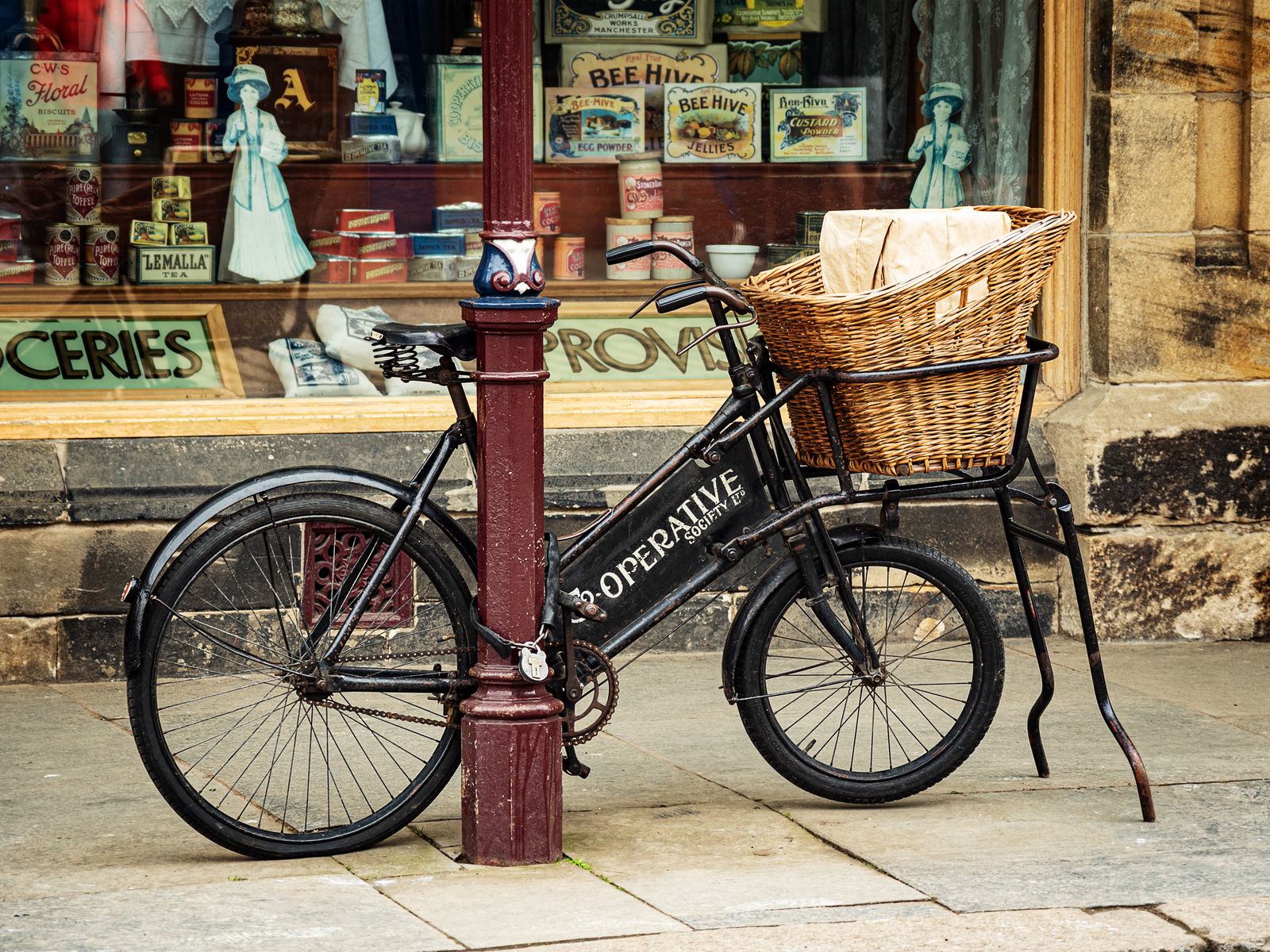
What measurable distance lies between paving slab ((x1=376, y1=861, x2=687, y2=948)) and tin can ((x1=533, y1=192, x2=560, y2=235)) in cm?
340

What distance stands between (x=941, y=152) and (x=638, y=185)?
1.23 meters

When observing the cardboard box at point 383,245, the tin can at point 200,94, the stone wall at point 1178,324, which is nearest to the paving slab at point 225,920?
the cardboard box at point 383,245

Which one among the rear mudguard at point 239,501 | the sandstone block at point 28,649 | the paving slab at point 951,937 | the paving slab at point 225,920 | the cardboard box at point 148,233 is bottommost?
the paving slab at point 951,937

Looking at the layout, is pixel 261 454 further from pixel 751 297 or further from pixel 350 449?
pixel 751 297

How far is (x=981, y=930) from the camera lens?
402 cm

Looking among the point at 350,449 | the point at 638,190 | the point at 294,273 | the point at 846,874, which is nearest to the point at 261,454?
the point at 350,449

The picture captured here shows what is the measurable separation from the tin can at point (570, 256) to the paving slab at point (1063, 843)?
292 cm

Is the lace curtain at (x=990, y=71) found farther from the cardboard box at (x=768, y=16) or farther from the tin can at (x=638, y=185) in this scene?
the tin can at (x=638, y=185)

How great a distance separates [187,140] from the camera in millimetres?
6949

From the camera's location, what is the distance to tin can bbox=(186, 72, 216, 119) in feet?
22.7

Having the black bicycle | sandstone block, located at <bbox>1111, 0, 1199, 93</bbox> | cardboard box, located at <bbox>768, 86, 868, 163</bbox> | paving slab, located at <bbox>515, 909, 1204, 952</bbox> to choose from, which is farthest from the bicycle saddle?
sandstone block, located at <bbox>1111, 0, 1199, 93</bbox>

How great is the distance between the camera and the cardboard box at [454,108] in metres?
7.12

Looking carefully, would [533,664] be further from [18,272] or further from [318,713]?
[18,272]

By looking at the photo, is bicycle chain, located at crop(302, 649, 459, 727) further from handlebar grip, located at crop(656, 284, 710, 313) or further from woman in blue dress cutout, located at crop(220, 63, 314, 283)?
woman in blue dress cutout, located at crop(220, 63, 314, 283)
